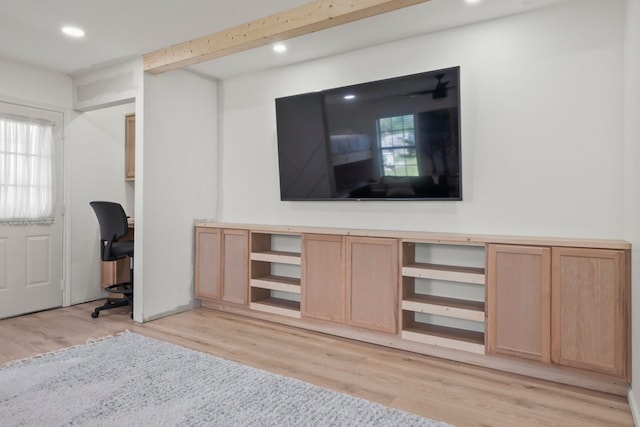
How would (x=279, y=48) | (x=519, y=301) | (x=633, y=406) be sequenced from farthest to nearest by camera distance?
(x=279, y=48) < (x=519, y=301) < (x=633, y=406)

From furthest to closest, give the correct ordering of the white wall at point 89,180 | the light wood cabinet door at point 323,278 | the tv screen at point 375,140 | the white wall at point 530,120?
the white wall at point 89,180, the light wood cabinet door at point 323,278, the tv screen at point 375,140, the white wall at point 530,120

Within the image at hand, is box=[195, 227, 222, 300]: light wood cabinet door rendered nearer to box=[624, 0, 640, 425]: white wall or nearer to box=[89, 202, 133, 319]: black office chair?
box=[89, 202, 133, 319]: black office chair

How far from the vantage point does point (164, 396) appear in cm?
237

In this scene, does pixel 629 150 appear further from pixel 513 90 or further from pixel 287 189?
pixel 287 189

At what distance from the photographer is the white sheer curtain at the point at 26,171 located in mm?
4023

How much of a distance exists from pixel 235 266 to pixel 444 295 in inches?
81.0

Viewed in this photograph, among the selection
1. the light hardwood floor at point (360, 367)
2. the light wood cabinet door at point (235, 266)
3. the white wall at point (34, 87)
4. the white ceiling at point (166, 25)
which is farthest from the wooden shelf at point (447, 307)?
the white wall at point (34, 87)

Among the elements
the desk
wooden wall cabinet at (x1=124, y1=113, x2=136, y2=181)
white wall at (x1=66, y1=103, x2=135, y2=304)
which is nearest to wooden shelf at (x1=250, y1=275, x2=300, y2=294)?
the desk

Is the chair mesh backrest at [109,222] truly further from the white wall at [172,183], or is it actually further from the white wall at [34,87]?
the white wall at [34,87]

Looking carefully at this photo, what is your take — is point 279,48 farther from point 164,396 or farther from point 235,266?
point 164,396

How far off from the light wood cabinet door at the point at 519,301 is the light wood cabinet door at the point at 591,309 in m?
0.05

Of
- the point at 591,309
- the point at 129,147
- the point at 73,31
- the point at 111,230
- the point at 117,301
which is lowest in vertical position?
the point at 117,301

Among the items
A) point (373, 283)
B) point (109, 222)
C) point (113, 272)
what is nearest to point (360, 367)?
point (373, 283)

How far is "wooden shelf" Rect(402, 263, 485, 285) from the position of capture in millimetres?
2877
